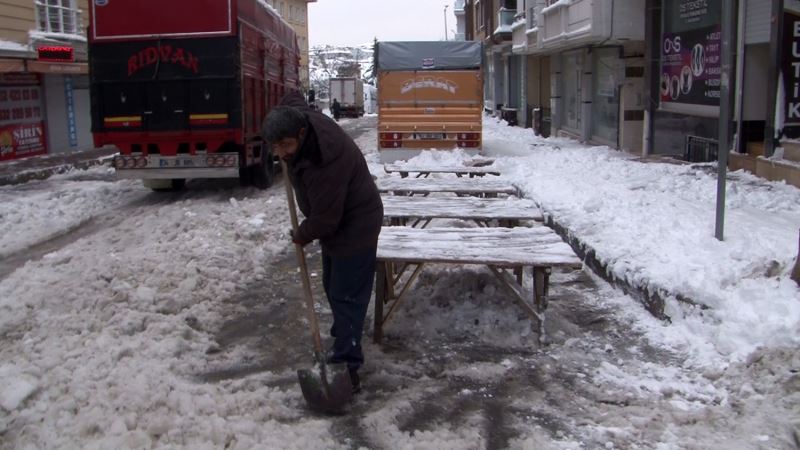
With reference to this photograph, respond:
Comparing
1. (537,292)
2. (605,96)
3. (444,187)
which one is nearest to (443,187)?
(444,187)

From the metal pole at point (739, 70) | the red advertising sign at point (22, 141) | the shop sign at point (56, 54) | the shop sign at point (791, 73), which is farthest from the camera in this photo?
the shop sign at point (56, 54)

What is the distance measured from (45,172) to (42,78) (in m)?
5.01

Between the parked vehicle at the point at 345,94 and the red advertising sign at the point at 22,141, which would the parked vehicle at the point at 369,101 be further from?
the red advertising sign at the point at 22,141

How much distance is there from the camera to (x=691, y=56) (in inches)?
554

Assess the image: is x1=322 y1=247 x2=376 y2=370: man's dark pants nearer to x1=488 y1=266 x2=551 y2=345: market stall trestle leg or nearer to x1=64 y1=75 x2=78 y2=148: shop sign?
x1=488 y1=266 x2=551 y2=345: market stall trestle leg

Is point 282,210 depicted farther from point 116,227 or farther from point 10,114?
point 10,114

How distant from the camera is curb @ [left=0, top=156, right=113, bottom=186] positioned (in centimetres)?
1569

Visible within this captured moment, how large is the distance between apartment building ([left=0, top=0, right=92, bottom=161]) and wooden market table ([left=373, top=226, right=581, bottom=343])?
48.1ft

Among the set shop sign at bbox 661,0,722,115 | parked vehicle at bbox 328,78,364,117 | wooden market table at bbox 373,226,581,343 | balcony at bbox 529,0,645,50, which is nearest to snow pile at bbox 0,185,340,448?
wooden market table at bbox 373,226,581,343

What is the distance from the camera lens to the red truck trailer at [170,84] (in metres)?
12.4

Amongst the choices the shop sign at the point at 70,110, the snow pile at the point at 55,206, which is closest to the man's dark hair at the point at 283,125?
the snow pile at the point at 55,206

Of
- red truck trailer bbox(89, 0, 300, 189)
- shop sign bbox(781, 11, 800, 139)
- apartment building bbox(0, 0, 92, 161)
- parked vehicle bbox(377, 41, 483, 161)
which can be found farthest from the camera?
apartment building bbox(0, 0, 92, 161)

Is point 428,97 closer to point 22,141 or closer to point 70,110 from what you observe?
point 22,141

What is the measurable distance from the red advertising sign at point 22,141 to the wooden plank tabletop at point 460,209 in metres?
14.2
